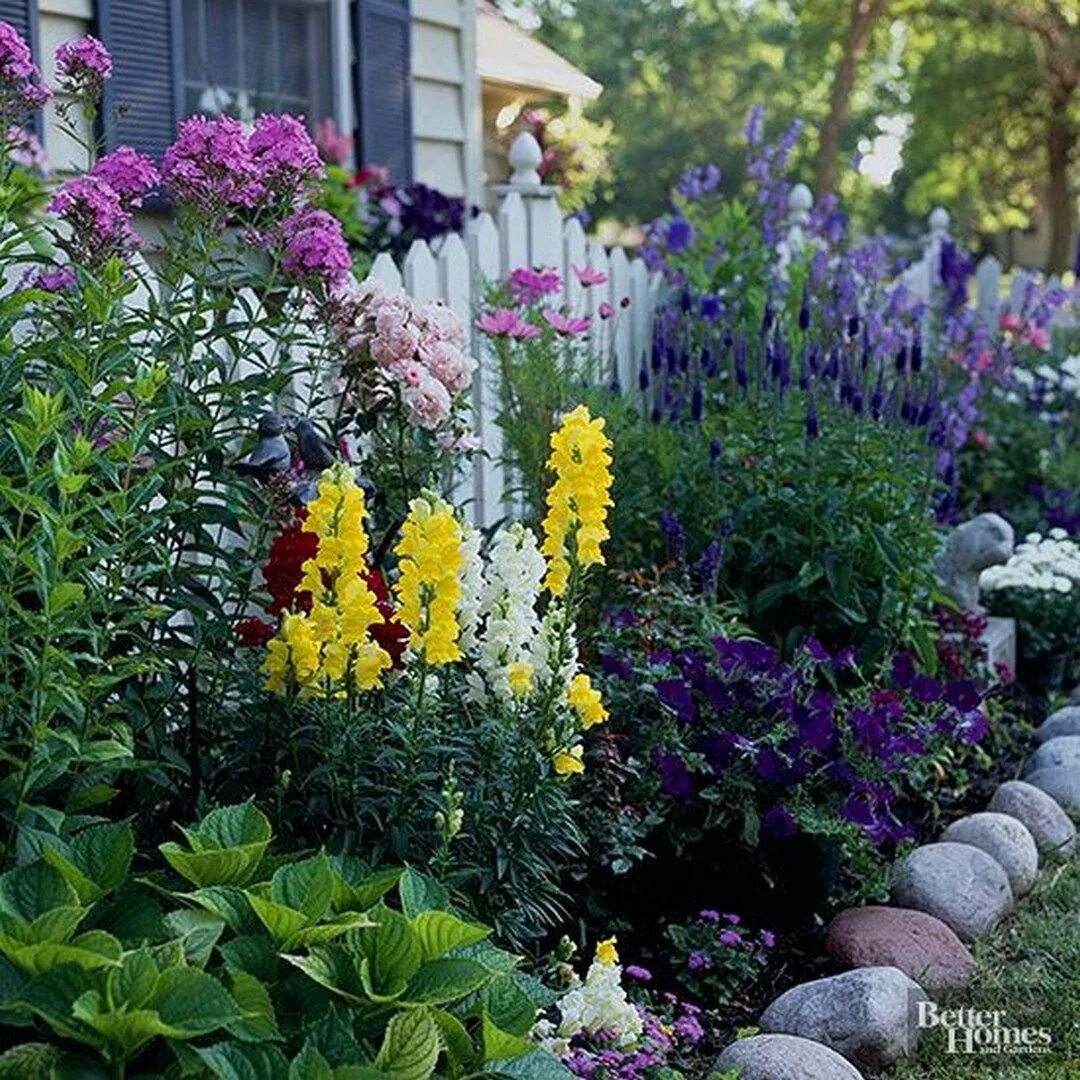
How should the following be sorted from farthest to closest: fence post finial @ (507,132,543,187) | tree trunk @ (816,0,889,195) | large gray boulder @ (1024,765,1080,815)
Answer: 1. tree trunk @ (816,0,889,195)
2. fence post finial @ (507,132,543,187)
3. large gray boulder @ (1024,765,1080,815)

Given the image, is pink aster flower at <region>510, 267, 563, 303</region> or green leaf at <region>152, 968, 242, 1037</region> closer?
green leaf at <region>152, 968, 242, 1037</region>

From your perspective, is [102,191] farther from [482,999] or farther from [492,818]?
[482,999]

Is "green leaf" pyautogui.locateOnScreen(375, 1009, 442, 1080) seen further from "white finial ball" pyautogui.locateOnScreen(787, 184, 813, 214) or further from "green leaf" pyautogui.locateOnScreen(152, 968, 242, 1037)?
"white finial ball" pyautogui.locateOnScreen(787, 184, 813, 214)

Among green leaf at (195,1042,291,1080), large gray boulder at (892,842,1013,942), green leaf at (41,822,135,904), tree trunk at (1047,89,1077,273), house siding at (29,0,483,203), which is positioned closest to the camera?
green leaf at (195,1042,291,1080)

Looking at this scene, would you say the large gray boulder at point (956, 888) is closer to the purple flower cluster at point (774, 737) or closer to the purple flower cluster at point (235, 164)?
the purple flower cluster at point (774, 737)

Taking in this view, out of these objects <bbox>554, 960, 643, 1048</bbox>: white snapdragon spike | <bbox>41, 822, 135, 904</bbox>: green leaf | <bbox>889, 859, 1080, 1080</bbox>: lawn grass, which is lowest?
<bbox>889, 859, 1080, 1080</bbox>: lawn grass

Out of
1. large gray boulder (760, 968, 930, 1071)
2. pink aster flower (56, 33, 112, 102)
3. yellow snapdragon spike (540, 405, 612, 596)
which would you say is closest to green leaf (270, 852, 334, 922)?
yellow snapdragon spike (540, 405, 612, 596)

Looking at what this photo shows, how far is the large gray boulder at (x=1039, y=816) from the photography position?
4332 mm

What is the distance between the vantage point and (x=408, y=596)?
2787 millimetres

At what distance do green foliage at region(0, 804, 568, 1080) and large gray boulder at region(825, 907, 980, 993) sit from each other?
112cm

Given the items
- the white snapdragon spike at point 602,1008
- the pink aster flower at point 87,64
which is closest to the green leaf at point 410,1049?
the white snapdragon spike at point 602,1008

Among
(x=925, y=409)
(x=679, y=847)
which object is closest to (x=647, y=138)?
(x=925, y=409)

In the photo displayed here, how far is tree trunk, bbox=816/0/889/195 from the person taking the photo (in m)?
18.9

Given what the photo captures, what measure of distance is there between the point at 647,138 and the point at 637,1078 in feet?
98.2
